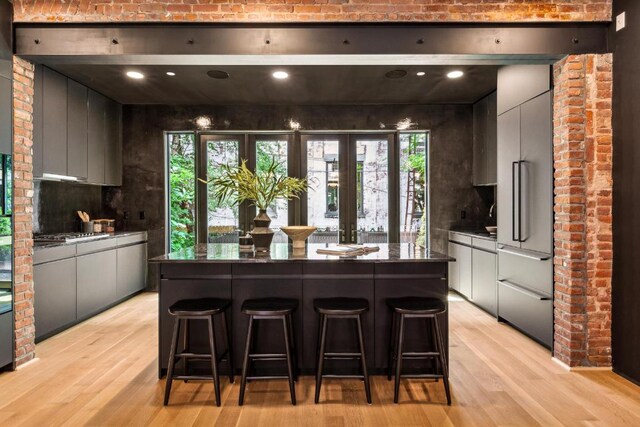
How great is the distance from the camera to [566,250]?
3.37 metres

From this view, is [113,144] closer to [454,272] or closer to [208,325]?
[208,325]

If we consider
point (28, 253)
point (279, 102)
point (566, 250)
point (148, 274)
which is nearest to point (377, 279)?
point (566, 250)

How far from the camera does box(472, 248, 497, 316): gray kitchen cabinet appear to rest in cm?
478

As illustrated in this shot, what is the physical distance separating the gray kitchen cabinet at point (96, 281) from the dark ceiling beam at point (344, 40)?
2.34m

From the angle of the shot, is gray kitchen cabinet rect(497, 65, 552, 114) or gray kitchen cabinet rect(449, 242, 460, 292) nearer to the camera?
gray kitchen cabinet rect(497, 65, 552, 114)

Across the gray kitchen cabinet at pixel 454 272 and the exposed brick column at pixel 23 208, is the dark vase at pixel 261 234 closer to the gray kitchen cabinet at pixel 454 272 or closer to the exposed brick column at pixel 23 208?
the exposed brick column at pixel 23 208

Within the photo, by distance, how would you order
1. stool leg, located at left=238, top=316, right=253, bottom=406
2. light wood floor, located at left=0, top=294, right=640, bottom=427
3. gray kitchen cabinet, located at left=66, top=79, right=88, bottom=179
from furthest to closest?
gray kitchen cabinet, located at left=66, top=79, right=88, bottom=179
stool leg, located at left=238, top=316, right=253, bottom=406
light wood floor, located at left=0, top=294, right=640, bottom=427

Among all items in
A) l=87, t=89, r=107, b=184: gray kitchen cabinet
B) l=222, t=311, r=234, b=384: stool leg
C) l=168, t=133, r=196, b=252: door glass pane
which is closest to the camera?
l=222, t=311, r=234, b=384: stool leg

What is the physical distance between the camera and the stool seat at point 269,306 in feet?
9.06

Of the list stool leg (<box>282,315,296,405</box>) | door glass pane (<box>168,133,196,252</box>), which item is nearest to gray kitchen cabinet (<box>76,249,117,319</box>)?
door glass pane (<box>168,133,196,252</box>)

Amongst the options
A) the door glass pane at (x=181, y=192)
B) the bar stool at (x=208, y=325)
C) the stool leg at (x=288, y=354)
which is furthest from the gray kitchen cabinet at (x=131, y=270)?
the stool leg at (x=288, y=354)

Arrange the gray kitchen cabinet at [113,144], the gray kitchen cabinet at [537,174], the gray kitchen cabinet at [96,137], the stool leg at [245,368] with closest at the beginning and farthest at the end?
the stool leg at [245,368] → the gray kitchen cabinet at [537,174] → the gray kitchen cabinet at [96,137] → the gray kitchen cabinet at [113,144]

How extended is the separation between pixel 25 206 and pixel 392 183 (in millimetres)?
4587

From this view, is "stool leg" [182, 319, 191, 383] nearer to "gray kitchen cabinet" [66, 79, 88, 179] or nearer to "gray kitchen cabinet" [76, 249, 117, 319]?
"gray kitchen cabinet" [76, 249, 117, 319]
